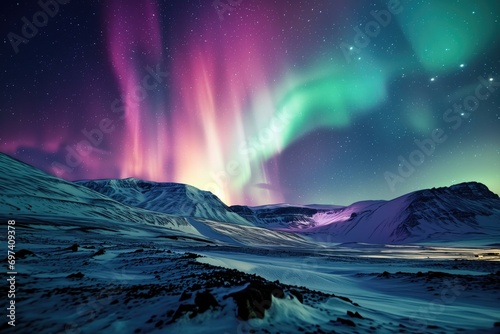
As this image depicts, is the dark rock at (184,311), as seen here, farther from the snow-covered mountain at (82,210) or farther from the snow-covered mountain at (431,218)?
the snow-covered mountain at (431,218)

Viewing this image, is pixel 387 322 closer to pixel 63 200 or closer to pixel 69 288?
pixel 69 288

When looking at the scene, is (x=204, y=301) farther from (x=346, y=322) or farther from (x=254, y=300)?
(x=346, y=322)

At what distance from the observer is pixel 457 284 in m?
15.4

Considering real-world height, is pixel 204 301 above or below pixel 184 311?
above

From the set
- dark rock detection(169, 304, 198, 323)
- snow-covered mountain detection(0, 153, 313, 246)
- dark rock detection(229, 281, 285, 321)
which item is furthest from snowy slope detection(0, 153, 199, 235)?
dark rock detection(229, 281, 285, 321)

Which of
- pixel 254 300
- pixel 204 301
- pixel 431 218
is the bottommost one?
pixel 204 301

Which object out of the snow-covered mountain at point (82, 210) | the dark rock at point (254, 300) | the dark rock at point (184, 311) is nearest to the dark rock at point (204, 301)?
the dark rock at point (184, 311)

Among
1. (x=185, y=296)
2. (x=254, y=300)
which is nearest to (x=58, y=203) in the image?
(x=185, y=296)

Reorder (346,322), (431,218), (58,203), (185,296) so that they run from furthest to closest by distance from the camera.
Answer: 1. (431,218)
2. (58,203)
3. (185,296)
4. (346,322)

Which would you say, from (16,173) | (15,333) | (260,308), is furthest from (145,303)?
(16,173)

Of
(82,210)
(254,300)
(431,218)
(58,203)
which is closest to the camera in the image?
(254,300)

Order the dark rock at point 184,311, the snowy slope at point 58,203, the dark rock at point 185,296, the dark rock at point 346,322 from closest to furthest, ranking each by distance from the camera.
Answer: the dark rock at point 184,311 → the dark rock at point 346,322 → the dark rock at point 185,296 → the snowy slope at point 58,203

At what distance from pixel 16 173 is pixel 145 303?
140 m

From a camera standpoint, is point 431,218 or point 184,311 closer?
point 184,311
